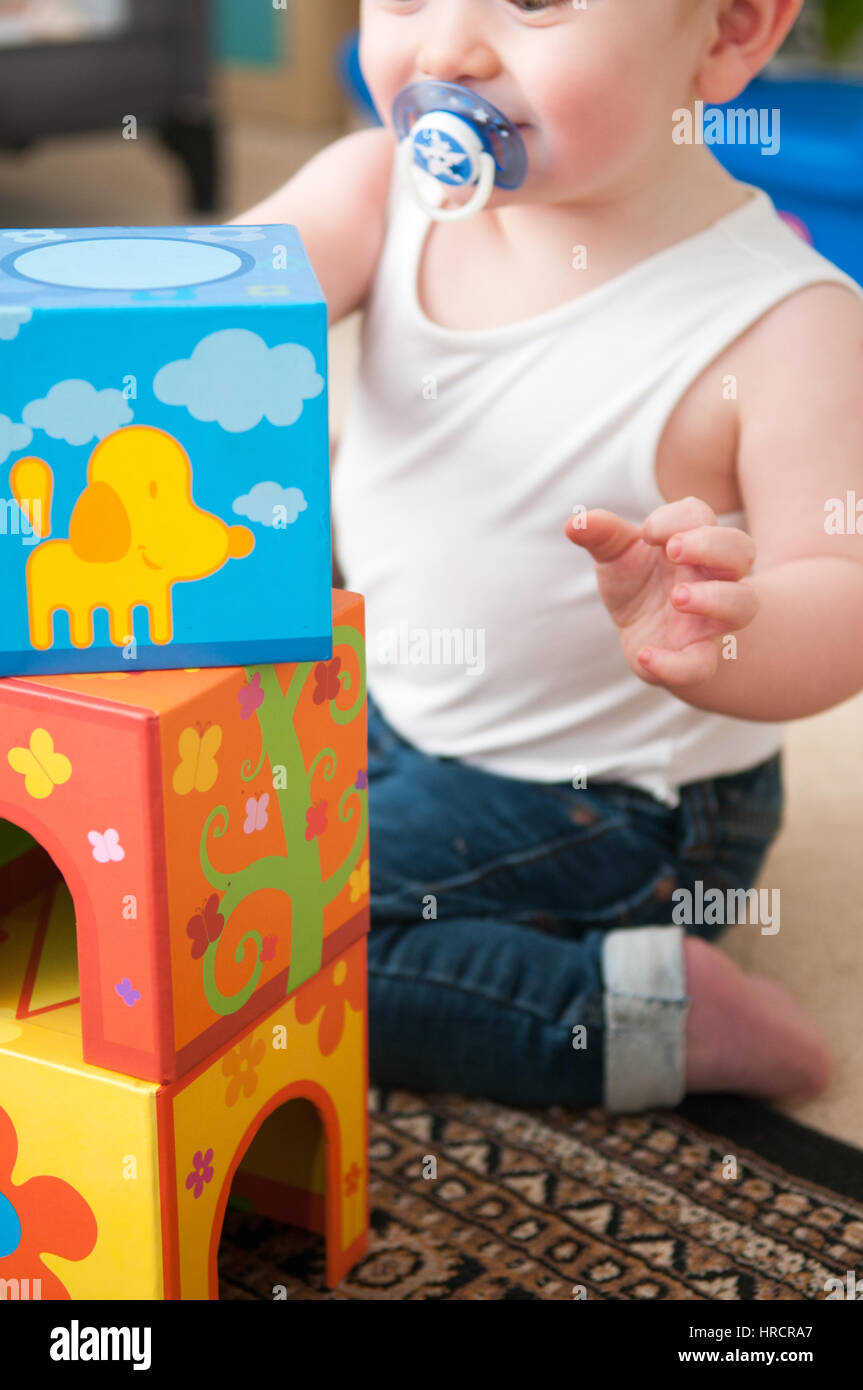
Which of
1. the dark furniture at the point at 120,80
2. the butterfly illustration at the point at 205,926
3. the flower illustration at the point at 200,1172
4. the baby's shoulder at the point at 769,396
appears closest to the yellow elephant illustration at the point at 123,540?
the butterfly illustration at the point at 205,926

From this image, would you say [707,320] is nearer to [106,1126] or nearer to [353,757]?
[353,757]

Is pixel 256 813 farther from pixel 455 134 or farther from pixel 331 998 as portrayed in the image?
pixel 455 134

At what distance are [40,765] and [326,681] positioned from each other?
0.12m

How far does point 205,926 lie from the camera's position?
2.00 ft

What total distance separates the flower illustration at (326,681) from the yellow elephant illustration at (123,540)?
3.1 inches

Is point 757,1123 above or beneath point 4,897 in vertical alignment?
beneath

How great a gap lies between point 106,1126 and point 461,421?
43 cm

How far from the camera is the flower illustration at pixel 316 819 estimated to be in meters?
0.67

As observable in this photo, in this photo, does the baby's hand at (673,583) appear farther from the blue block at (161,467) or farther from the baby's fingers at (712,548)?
the blue block at (161,467)

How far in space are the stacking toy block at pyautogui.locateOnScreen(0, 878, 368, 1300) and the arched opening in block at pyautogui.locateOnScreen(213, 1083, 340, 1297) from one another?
23 mm

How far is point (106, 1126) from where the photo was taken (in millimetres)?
615

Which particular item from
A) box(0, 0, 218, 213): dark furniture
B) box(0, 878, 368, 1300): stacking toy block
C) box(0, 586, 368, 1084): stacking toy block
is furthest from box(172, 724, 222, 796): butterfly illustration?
box(0, 0, 218, 213): dark furniture

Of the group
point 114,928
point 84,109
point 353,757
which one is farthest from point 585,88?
point 84,109

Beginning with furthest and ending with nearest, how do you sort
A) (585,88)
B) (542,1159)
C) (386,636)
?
(386,636) → (542,1159) → (585,88)
